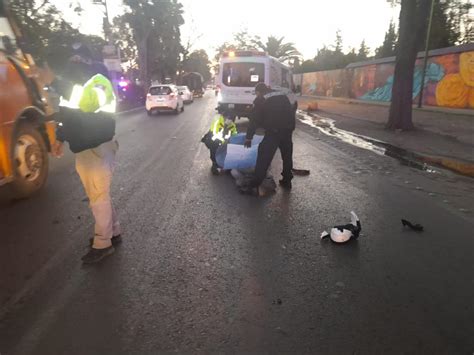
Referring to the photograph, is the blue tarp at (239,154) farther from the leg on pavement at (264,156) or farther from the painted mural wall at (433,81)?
the painted mural wall at (433,81)

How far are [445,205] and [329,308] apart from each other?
3665mm

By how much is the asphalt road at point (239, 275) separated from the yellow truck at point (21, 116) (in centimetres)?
42

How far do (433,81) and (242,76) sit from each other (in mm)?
12666

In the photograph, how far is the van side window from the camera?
1931 centimetres

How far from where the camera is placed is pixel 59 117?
13.6 feet

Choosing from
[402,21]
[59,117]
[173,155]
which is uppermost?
[402,21]

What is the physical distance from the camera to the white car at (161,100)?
2281 centimetres

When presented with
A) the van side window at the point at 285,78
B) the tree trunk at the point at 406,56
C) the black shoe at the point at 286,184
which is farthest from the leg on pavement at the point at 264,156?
the van side window at the point at 285,78

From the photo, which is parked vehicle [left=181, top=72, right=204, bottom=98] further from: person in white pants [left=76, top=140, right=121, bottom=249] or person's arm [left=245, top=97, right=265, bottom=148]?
person in white pants [left=76, top=140, right=121, bottom=249]

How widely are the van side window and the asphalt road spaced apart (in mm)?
13051

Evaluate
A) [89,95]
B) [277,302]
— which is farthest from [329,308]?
[89,95]

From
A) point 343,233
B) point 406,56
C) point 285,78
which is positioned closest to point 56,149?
point 343,233

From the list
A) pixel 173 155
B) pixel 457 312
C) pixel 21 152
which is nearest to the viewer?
pixel 457 312

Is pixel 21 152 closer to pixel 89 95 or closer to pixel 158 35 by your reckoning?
pixel 89 95
